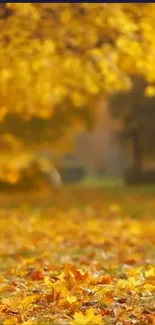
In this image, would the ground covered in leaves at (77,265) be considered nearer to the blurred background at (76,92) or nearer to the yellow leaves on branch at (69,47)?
the blurred background at (76,92)

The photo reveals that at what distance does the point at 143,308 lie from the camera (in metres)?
4.18

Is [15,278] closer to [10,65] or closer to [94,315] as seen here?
[94,315]

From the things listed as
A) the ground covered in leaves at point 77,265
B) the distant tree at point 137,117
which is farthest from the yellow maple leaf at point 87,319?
the distant tree at point 137,117

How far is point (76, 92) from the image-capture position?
10.5 m

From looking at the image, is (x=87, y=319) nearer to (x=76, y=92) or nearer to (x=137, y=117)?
(x=76, y=92)

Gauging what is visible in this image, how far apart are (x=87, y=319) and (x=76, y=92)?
6.87 m

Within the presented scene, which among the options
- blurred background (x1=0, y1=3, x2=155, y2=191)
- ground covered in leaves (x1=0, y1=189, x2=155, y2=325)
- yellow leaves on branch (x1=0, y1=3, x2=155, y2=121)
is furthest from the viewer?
blurred background (x1=0, y1=3, x2=155, y2=191)

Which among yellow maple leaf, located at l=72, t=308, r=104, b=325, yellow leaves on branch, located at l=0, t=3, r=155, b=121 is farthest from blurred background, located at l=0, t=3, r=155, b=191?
yellow maple leaf, located at l=72, t=308, r=104, b=325

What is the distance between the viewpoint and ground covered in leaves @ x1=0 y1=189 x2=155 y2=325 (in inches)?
162

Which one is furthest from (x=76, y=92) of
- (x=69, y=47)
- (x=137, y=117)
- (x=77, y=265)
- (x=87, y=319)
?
(x=87, y=319)

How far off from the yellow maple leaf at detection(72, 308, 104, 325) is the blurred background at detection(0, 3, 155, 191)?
302 cm

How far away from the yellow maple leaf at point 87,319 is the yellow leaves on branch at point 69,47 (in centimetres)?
296

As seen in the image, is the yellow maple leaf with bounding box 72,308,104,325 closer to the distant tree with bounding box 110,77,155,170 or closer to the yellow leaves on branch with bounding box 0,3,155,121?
the yellow leaves on branch with bounding box 0,3,155,121

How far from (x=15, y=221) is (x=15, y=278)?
15.8ft
